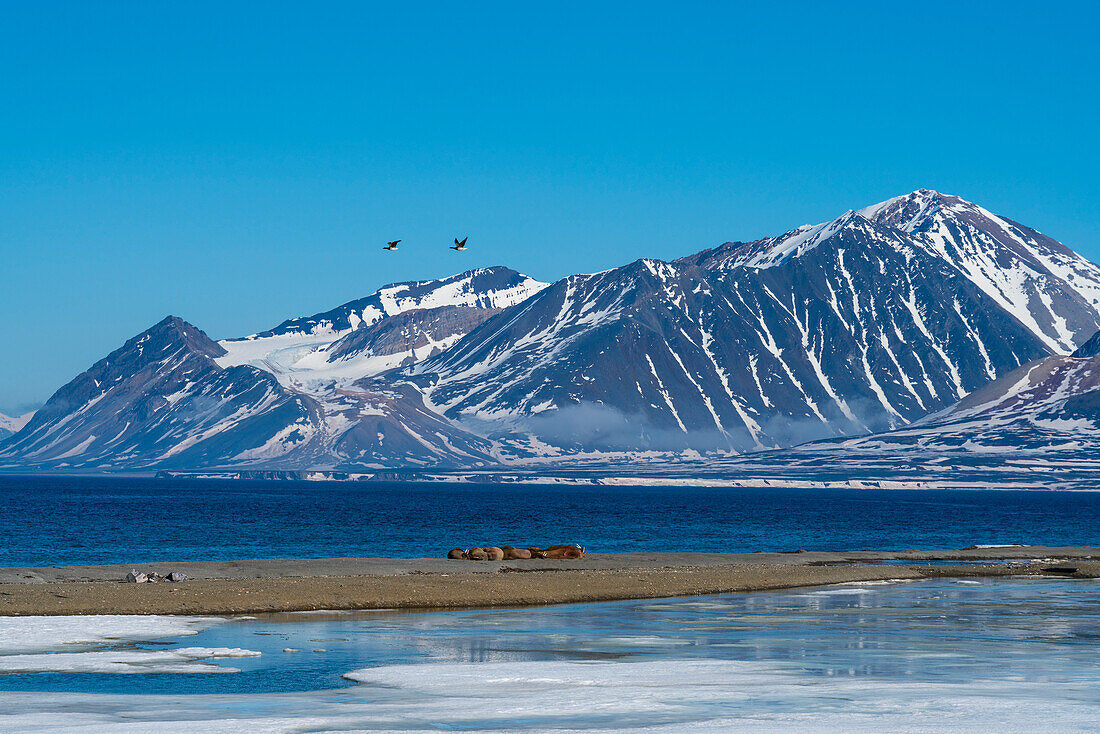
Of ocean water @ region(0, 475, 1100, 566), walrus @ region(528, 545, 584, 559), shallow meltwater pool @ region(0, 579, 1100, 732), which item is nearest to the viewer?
shallow meltwater pool @ region(0, 579, 1100, 732)

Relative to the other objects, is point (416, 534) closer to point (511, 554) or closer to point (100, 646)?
point (511, 554)

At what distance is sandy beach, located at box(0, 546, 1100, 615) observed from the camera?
186 ft

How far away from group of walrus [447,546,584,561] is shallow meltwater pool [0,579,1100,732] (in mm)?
31436

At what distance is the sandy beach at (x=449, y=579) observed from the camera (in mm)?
56750

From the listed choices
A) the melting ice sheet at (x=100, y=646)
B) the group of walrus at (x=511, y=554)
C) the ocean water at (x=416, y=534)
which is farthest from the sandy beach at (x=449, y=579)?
the ocean water at (x=416, y=534)

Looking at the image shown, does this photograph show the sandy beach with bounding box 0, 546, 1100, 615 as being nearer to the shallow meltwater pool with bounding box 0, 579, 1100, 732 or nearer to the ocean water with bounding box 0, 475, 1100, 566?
the shallow meltwater pool with bounding box 0, 579, 1100, 732

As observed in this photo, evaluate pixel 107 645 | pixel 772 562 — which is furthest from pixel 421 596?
pixel 772 562

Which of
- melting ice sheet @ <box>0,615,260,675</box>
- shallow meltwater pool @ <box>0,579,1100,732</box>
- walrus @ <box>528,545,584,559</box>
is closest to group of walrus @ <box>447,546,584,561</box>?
walrus @ <box>528,545,584,559</box>

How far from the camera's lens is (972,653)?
42.6 meters

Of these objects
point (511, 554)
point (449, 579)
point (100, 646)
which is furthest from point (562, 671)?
point (511, 554)

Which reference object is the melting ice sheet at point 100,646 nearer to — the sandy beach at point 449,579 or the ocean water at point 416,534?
the sandy beach at point 449,579

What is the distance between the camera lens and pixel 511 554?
91125 millimetres

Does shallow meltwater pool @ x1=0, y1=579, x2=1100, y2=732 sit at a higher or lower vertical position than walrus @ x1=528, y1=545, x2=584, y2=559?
lower

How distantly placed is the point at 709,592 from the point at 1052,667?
2873 cm
